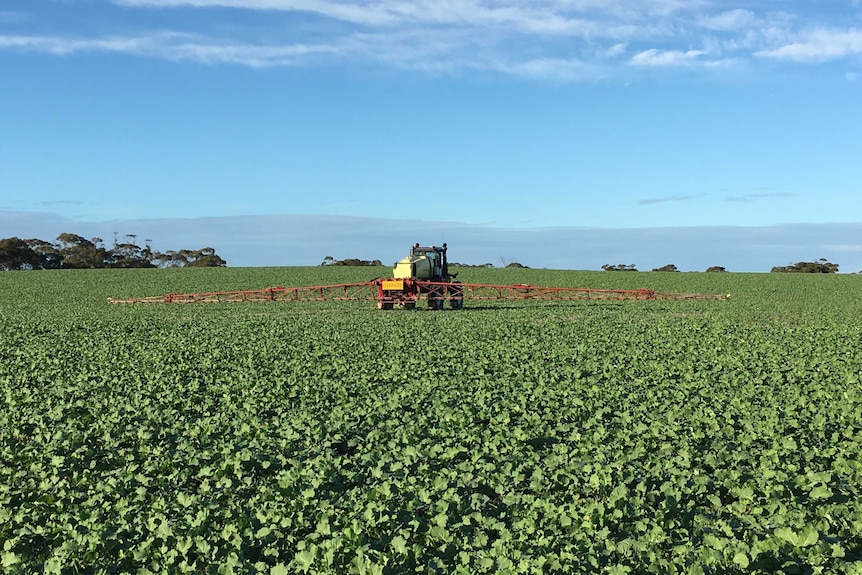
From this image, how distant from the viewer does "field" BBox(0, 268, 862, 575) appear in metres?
6.09

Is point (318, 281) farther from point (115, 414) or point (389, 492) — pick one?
point (389, 492)

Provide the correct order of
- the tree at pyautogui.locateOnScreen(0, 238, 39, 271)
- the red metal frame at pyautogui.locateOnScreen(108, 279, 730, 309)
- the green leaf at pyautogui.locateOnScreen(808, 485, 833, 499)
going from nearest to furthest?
the green leaf at pyautogui.locateOnScreen(808, 485, 833, 499)
the red metal frame at pyautogui.locateOnScreen(108, 279, 730, 309)
the tree at pyautogui.locateOnScreen(0, 238, 39, 271)

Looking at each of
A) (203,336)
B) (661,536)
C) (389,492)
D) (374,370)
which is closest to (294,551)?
(389,492)

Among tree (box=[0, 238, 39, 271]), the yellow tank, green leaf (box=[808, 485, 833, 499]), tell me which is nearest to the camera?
green leaf (box=[808, 485, 833, 499])

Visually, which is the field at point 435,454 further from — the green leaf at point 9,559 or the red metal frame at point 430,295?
the red metal frame at point 430,295

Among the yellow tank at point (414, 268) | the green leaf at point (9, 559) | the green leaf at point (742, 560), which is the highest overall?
the yellow tank at point (414, 268)

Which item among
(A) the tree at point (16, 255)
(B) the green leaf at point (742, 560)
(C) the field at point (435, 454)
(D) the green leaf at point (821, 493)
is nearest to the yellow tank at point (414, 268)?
(C) the field at point (435, 454)

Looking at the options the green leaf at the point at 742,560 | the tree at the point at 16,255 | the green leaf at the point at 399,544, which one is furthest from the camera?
the tree at the point at 16,255

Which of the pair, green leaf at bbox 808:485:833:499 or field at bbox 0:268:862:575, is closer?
field at bbox 0:268:862:575

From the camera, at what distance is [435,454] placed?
8680 millimetres

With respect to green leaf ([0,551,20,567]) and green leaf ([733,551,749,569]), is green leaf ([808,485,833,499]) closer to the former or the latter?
green leaf ([733,551,749,569])

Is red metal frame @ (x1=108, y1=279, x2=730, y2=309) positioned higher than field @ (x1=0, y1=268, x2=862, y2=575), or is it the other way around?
red metal frame @ (x1=108, y1=279, x2=730, y2=309)

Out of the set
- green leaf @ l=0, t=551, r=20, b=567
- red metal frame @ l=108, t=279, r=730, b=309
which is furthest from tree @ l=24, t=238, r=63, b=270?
green leaf @ l=0, t=551, r=20, b=567

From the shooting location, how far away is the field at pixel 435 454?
6086mm
